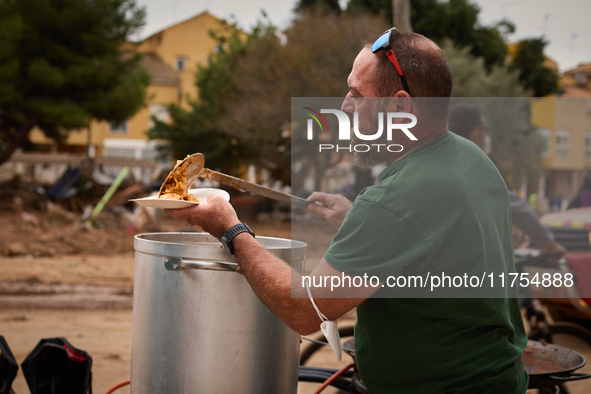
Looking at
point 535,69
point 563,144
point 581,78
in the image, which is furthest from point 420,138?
point 581,78

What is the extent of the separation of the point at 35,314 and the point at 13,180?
36.7 feet

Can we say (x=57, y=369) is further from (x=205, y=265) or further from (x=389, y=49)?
(x=389, y=49)

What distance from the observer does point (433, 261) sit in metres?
1.62

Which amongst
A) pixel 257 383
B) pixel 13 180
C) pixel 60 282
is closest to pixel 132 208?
pixel 13 180

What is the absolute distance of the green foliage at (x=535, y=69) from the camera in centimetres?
3591

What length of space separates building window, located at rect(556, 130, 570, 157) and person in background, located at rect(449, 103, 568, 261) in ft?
7.32

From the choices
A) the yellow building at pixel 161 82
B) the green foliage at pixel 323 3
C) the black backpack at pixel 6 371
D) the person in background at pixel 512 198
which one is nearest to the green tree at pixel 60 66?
the green foliage at pixel 323 3

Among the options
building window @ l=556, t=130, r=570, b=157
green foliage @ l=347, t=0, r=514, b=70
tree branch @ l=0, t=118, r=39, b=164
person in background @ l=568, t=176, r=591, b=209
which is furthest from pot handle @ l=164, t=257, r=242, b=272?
green foliage @ l=347, t=0, r=514, b=70

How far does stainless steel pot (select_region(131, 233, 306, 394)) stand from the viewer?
6.14ft

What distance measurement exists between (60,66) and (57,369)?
18069mm

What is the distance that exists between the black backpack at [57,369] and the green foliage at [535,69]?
3699cm

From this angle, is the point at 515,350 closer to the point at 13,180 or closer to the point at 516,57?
the point at 13,180

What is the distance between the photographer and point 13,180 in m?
16.7

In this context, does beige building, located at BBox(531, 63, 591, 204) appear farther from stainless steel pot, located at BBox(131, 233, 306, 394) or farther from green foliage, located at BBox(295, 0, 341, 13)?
green foliage, located at BBox(295, 0, 341, 13)
